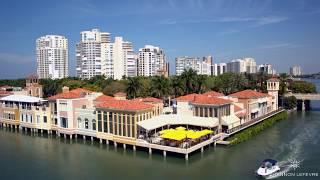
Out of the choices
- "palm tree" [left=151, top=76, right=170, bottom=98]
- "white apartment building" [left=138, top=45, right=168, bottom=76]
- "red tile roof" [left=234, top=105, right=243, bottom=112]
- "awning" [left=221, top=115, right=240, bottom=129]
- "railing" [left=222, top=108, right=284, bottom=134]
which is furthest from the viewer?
"white apartment building" [left=138, top=45, right=168, bottom=76]

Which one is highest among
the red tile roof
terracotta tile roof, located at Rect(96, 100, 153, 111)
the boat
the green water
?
terracotta tile roof, located at Rect(96, 100, 153, 111)

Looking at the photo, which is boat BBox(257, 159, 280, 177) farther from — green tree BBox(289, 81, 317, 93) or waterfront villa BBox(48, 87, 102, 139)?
green tree BBox(289, 81, 317, 93)

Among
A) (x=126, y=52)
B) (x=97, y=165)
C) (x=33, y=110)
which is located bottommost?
(x=97, y=165)

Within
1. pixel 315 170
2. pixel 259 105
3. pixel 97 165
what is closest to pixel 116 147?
pixel 97 165

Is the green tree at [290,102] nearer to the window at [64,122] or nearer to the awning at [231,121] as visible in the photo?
the awning at [231,121]

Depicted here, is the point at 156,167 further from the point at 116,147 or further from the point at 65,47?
the point at 65,47

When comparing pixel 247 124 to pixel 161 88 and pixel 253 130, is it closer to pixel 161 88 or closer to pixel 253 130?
pixel 253 130

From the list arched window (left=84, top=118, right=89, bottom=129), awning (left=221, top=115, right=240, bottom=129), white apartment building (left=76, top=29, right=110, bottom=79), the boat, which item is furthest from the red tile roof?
white apartment building (left=76, top=29, right=110, bottom=79)

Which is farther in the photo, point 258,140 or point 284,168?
point 258,140
